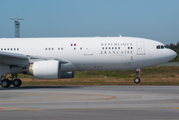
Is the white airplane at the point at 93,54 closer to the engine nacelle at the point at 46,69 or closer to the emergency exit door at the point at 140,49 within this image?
the emergency exit door at the point at 140,49

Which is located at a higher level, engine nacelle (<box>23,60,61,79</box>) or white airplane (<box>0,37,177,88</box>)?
white airplane (<box>0,37,177,88</box>)

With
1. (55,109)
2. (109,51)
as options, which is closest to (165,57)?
(109,51)

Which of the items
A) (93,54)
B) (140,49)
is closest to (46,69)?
(93,54)

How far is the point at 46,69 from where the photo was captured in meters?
21.5

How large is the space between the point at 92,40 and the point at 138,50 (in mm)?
4320

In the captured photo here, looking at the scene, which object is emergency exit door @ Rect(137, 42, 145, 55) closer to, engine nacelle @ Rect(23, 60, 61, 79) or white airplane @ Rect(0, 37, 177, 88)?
white airplane @ Rect(0, 37, 177, 88)

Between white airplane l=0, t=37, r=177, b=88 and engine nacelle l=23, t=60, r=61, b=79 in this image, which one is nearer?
engine nacelle l=23, t=60, r=61, b=79

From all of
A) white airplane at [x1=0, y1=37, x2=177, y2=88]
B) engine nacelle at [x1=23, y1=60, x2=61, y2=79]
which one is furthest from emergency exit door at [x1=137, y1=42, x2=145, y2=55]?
engine nacelle at [x1=23, y1=60, x2=61, y2=79]

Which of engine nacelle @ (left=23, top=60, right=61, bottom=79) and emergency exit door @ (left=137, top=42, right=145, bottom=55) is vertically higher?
emergency exit door @ (left=137, top=42, right=145, bottom=55)

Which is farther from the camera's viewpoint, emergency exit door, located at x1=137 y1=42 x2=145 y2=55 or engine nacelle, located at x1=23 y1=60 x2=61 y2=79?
emergency exit door, located at x1=137 y1=42 x2=145 y2=55

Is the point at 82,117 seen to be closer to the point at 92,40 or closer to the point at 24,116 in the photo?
the point at 24,116

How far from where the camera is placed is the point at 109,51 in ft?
76.8

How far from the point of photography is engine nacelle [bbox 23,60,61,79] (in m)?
21.4

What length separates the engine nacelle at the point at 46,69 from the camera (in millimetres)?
21375
